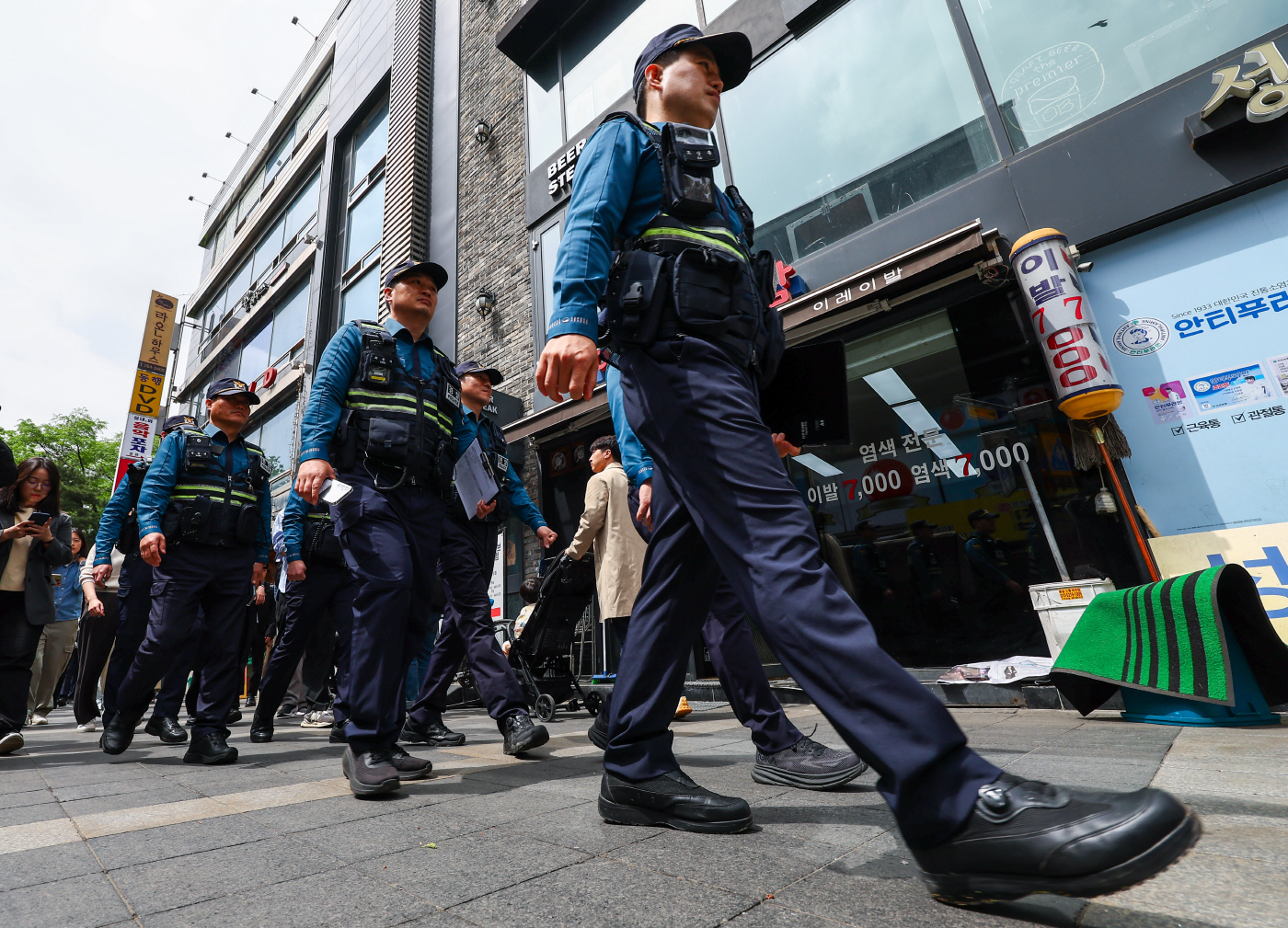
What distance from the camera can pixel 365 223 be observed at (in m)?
16.2

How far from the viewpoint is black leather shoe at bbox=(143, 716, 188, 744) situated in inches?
167

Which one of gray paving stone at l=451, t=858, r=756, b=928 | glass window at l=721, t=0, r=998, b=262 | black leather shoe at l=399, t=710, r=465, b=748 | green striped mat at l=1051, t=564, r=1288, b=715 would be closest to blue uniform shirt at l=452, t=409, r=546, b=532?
black leather shoe at l=399, t=710, r=465, b=748

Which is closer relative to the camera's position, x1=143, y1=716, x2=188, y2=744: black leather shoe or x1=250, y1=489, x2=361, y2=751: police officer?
x1=143, y1=716, x2=188, y2=744: black leather shoe

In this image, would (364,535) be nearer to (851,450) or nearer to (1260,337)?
(851,450)

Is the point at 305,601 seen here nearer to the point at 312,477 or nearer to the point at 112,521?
the point at 112,521

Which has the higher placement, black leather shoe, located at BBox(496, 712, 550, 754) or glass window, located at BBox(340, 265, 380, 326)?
glass window, located at BBox(340, 265, 380, 326)

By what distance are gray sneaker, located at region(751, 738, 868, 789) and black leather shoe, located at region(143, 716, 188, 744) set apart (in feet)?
13.0

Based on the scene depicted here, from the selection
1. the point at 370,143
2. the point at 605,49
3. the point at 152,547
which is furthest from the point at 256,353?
the point at 152,547

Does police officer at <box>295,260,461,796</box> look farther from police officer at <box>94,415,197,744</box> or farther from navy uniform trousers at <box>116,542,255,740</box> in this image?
police officer at <box>94,415,197,744</box>

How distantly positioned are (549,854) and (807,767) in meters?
0.97

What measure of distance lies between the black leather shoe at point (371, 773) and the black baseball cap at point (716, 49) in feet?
7.87

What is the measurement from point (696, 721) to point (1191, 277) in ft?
15.7

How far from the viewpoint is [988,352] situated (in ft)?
18.3

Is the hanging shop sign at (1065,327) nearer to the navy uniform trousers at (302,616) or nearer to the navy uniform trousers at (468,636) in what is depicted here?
the navy uniform trousers at (468,636)
